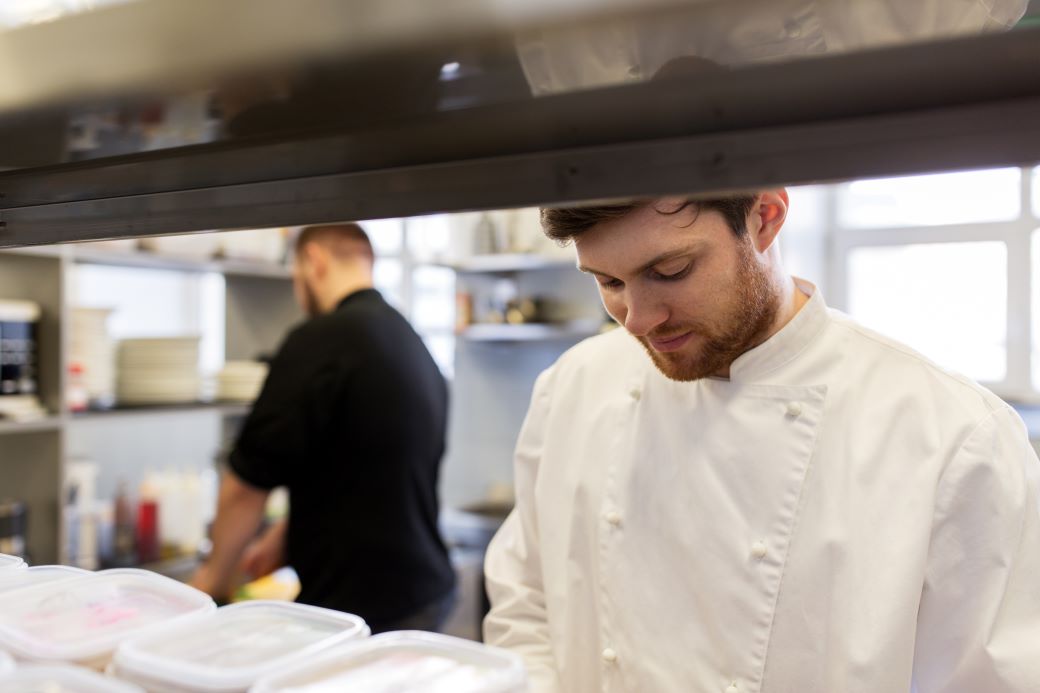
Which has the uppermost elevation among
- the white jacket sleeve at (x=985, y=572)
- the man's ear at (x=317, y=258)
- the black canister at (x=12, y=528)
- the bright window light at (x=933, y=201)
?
the bright window light at (x=933, y=201)

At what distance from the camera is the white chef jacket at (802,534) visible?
1.19 m

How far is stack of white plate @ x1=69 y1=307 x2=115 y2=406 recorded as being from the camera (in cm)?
284

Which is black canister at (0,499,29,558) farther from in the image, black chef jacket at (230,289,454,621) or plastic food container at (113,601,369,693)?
plastic food container at (113,601,369,693)

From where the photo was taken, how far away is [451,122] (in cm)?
64

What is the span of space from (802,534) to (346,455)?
1507 mm

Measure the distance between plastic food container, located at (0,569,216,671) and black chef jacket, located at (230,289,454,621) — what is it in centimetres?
151

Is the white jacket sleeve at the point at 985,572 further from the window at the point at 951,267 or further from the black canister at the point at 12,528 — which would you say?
the window at the point at 951,267

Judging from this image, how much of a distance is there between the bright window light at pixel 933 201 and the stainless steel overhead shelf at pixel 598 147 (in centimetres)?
454

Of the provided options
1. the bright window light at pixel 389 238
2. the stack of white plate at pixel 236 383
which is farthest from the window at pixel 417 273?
the stack of white plate at pixel 236 383

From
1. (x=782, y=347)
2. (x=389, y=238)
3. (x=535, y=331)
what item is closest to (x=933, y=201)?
(x=535, y=331)

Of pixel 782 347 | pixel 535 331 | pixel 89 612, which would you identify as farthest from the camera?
pixel 535 331

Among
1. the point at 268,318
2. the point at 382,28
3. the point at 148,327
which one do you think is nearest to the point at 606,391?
the point at 382,28

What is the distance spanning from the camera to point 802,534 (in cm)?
126

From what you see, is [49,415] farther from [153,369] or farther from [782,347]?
[782,347]
